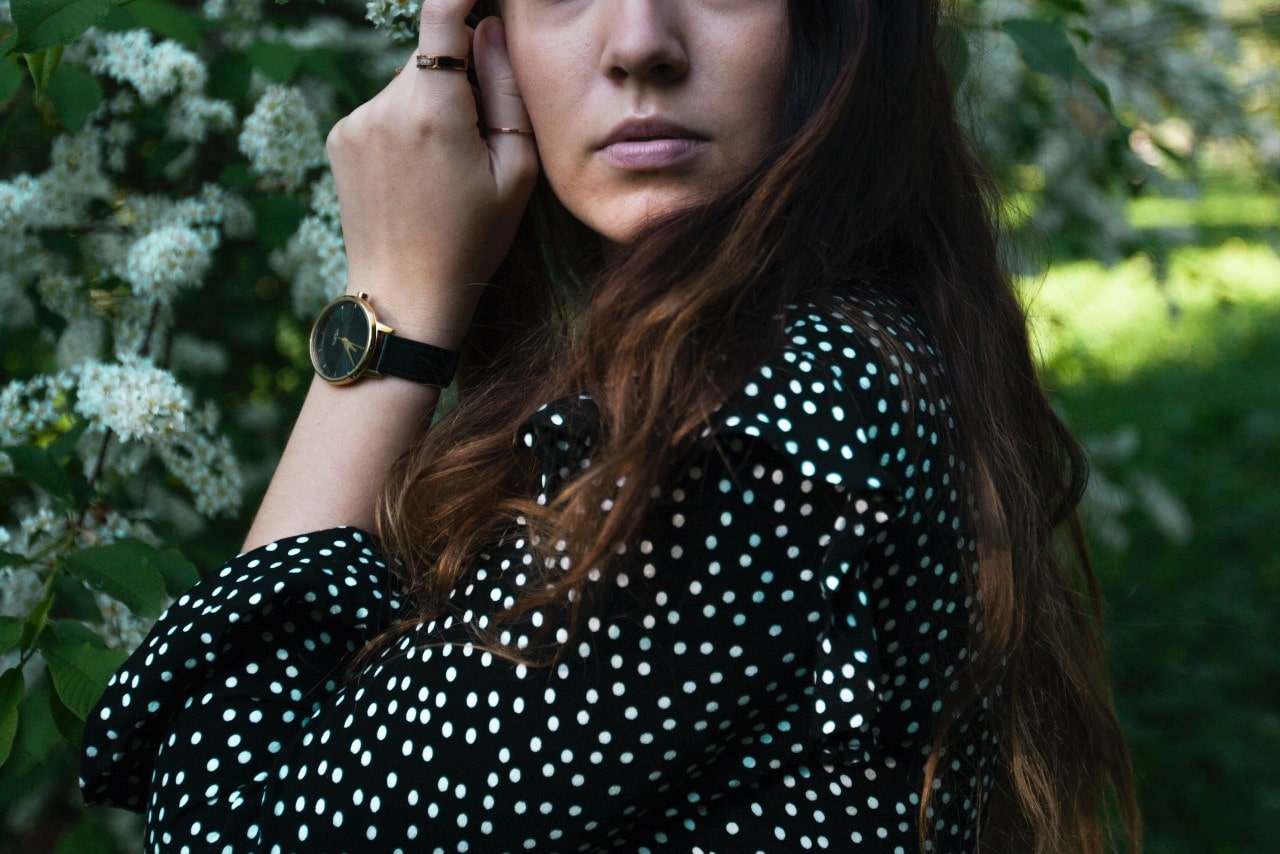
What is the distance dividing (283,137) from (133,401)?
46 cm

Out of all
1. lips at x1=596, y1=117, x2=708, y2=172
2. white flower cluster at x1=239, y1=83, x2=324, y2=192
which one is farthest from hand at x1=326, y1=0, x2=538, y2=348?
white flower cluster at x1=239, y1=83, x2=324, y2=192

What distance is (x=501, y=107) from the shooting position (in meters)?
1.46

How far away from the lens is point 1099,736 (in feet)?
4.59

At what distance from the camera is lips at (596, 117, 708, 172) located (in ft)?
4.01

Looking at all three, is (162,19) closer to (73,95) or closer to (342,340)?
(73,95)

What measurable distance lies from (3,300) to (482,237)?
843 millimetres

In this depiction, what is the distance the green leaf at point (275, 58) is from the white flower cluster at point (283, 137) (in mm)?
48

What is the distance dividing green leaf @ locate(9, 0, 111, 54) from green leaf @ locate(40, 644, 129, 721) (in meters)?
0.65

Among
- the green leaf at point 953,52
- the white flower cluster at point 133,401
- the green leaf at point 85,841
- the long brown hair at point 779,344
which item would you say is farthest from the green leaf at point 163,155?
the green leaf at point 953,52

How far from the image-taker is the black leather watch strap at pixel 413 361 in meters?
1.36

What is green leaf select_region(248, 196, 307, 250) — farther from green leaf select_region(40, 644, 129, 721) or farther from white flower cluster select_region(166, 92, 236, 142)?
green leaf select_region(40, 644, 129, 721)

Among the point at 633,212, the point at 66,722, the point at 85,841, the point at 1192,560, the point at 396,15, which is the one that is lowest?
the point at 1192,560

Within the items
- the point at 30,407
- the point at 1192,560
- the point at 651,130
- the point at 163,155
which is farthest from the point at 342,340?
the point at 1192,560

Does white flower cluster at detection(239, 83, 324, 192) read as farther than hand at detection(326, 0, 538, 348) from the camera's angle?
Yes
